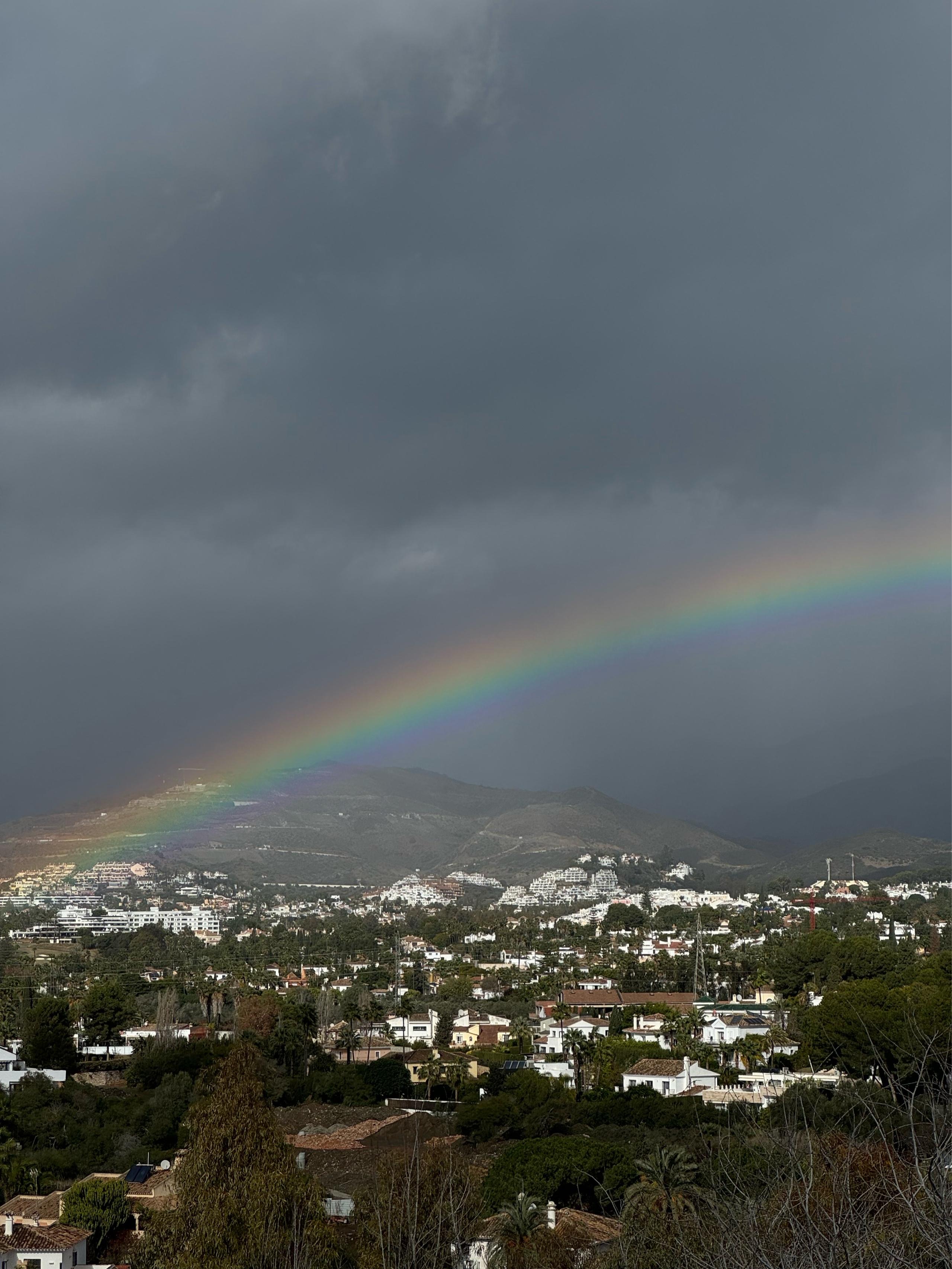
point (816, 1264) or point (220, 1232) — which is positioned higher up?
point (816, 1264)

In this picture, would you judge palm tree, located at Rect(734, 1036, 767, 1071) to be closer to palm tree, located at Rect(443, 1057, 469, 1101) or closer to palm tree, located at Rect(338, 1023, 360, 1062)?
palm tree, located at Rect(443, 1057, 469, 1101)

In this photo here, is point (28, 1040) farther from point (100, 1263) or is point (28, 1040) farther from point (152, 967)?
point (152, 967)

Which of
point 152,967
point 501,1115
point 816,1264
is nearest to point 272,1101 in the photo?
point 501,1115

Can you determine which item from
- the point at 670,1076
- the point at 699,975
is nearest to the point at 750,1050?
the point at 670,1076

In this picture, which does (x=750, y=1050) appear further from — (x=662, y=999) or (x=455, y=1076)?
(x=662, y=999)

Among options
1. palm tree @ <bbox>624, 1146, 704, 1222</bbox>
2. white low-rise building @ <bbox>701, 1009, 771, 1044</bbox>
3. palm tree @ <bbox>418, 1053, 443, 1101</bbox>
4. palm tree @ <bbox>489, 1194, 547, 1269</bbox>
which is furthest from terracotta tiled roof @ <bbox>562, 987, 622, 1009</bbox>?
palm tree @ <bbox>489, 1194, 547, 1269</bbox>

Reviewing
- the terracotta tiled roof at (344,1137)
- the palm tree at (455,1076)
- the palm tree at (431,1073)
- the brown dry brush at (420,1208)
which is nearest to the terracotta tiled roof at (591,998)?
the palm tree at (455,1076)

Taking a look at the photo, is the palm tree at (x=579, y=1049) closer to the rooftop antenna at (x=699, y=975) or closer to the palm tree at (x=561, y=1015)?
the palm tree at (x=561, y=1015)
